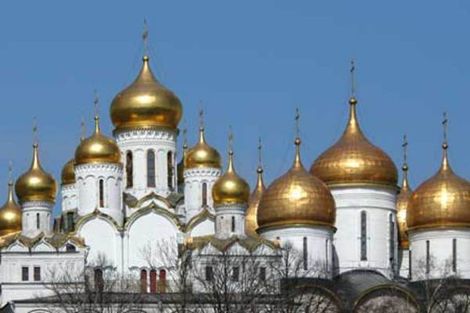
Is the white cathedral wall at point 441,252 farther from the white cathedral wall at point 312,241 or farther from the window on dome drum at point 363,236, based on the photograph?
the white cathedral wall at point 312,241

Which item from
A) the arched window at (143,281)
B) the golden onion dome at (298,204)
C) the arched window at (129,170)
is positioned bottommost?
the arched window at (143,281)

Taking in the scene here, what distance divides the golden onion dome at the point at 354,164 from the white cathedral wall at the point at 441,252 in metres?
2.38

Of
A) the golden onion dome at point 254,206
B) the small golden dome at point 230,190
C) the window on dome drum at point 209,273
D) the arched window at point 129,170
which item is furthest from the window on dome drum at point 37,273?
the golden onion dome at point 254,206

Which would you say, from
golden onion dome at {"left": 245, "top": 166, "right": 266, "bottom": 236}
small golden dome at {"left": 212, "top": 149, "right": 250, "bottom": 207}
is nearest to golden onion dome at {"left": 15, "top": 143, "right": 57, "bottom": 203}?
small golden dome at {"left": 212, "top": 149, "right": 250, "bottom": 207}

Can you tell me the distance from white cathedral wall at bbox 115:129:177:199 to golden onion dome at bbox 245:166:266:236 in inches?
134

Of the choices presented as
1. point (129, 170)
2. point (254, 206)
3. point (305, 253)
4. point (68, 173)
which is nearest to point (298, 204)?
point (305, 253)

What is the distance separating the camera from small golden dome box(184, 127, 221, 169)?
275 feet

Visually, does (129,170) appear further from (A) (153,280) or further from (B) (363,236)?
(B) (363,236)

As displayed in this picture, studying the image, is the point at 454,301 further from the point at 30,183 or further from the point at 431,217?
the point at 30,183

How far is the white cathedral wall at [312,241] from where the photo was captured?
263 feet

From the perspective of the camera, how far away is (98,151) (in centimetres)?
8112

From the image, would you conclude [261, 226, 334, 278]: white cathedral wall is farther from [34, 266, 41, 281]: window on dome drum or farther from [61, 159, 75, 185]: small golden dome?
[61, 159, 75, 185]: small golden dome

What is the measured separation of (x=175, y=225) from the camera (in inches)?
3233

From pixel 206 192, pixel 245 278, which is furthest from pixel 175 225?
pixel 245 278
